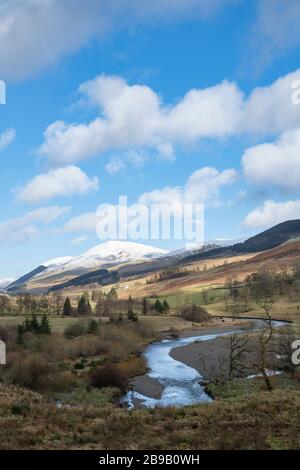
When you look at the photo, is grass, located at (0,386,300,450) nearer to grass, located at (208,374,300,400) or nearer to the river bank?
grass, located at (208,374,300,400)

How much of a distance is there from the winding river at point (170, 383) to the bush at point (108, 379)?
6.11 ft

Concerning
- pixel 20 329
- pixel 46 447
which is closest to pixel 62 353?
pixel 20 329

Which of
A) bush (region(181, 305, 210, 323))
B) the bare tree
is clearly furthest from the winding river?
bush (region(181, 305, 210, 323))

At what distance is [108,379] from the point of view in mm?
53312

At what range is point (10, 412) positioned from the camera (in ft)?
82.4

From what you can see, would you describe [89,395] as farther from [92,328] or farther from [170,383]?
[92,328]

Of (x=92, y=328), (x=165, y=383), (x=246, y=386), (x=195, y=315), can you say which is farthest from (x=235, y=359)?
(x=195, y=315)

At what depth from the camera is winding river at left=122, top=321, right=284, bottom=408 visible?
44.6 metres

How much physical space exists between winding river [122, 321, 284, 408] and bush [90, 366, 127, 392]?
1.86 metres

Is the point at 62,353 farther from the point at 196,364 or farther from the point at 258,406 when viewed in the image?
the point at 258,406

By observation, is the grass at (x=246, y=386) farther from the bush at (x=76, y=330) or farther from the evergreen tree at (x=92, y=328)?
the bush at (x=76, y=330)

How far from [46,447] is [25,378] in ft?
109

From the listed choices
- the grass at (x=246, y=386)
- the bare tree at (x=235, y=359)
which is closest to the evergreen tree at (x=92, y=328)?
the bare tree at (x=235, y=359)
